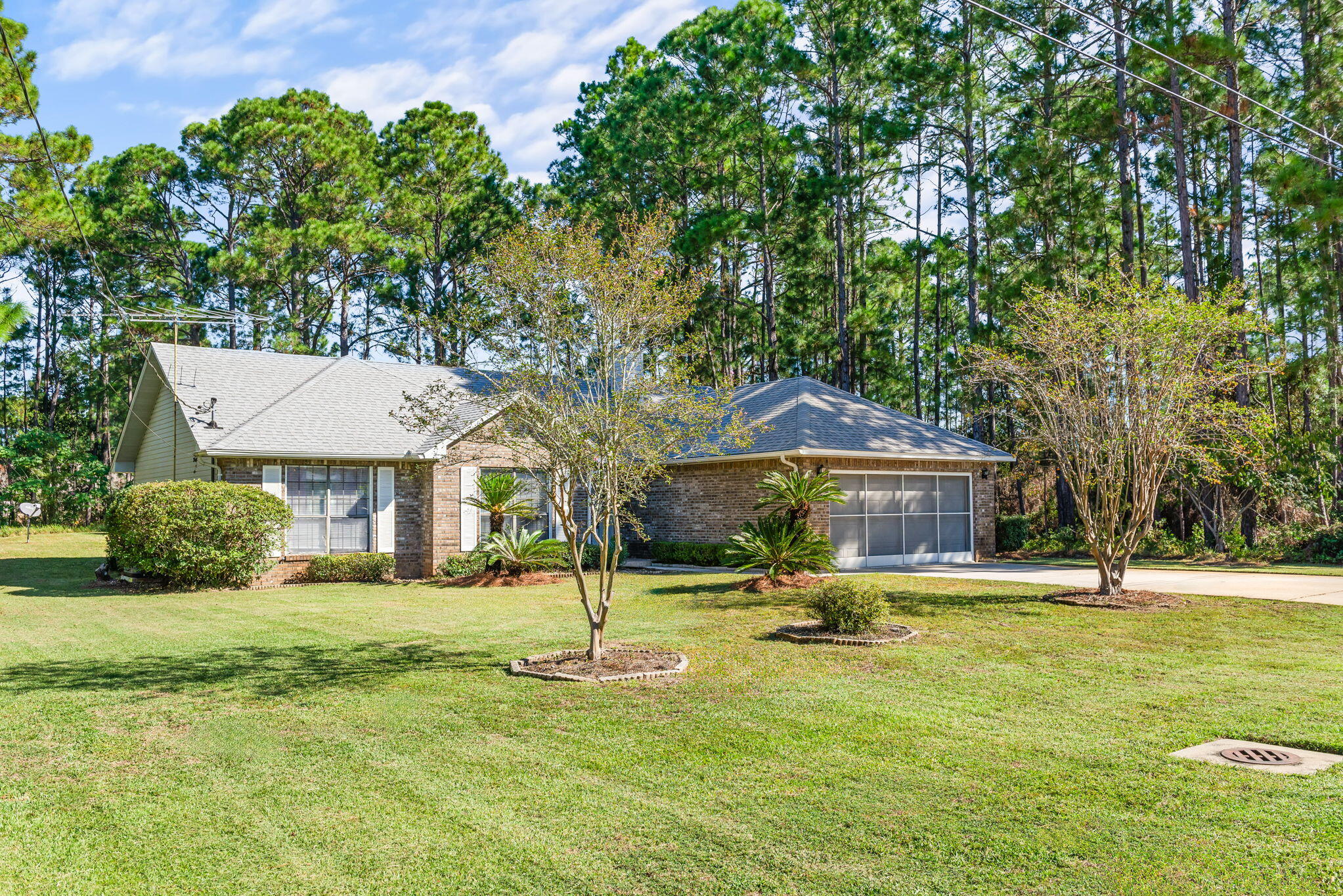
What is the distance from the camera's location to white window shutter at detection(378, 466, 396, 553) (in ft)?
61.1

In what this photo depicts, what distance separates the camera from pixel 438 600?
14.4 m

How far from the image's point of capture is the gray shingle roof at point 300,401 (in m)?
17.7

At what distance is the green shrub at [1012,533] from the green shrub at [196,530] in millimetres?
18403

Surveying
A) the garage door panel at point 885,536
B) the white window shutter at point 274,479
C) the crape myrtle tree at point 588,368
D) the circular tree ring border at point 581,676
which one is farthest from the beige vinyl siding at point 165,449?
the garage door panel at point 885,536

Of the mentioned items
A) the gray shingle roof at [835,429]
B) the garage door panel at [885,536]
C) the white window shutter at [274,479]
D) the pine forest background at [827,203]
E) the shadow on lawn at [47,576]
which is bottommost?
the shadow on lawn at [47,576]

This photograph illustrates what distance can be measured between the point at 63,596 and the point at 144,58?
929 centimetres

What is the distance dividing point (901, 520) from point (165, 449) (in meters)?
17.1

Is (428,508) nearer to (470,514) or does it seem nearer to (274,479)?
(470,514)

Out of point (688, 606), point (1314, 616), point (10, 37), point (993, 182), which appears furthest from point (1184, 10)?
point (10, 37)

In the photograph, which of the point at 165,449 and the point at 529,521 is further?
the point at 165,449

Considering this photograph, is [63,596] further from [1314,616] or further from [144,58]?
[1314,616]

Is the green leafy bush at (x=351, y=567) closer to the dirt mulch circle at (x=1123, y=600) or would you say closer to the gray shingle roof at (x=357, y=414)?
the gray shingle roof at (x=357, y=414)

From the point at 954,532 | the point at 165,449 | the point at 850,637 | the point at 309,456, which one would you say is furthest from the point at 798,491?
the point at 165,449

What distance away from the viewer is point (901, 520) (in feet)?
64.6
